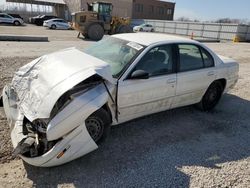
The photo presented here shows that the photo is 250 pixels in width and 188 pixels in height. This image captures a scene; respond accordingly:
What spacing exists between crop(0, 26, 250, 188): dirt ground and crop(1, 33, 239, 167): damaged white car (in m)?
0.23

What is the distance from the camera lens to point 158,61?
13.2 feet

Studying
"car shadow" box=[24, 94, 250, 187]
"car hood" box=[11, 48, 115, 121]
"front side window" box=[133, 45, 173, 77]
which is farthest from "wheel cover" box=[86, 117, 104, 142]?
"front side window" box=[133, 45, 173, 77]

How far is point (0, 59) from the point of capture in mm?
8602

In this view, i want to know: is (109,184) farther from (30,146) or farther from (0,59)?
(0,59)

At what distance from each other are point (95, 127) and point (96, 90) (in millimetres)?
582

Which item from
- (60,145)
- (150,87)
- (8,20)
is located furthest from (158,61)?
(8,20)

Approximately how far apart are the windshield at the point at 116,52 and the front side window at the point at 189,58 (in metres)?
0.90

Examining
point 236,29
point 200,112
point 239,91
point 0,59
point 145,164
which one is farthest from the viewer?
point 236,29

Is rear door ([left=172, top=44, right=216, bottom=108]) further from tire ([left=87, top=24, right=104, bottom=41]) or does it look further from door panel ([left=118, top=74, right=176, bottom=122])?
tire ([left=87, top=24, right=104, bottom=41])

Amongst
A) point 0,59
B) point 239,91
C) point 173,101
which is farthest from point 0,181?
point 0,59

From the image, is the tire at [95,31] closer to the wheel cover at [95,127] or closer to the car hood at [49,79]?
the car hood at [49,79]

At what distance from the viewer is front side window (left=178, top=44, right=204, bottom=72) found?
4301mm

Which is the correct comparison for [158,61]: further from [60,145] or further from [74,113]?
[60,145]

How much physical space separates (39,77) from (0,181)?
4.57ft
